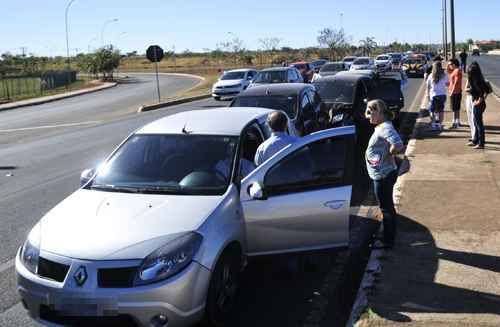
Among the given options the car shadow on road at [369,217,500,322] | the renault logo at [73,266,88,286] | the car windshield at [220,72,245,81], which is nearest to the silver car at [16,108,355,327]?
the renault logo at [73,266,88,286]

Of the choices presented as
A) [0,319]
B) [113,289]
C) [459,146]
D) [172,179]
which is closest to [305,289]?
[172,179]

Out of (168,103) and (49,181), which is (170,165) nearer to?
(49,181)

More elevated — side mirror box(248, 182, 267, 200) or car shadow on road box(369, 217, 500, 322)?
side mirror box(248, 182, 267, 200)

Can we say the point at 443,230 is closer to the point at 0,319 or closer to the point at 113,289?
the point at 113,289

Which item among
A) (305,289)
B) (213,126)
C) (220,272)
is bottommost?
(305,289)

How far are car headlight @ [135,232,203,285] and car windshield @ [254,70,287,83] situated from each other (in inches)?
792

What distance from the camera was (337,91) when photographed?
14055mm

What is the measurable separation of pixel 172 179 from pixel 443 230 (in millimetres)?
3273

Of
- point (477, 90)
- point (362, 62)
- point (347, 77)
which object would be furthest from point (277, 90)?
point (362, 62)

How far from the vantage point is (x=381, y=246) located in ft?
20.3

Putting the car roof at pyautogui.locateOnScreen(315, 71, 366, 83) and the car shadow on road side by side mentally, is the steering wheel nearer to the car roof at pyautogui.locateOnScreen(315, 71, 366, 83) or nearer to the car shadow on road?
the car shadow on road

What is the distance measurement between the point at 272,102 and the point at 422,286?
19.3 feet

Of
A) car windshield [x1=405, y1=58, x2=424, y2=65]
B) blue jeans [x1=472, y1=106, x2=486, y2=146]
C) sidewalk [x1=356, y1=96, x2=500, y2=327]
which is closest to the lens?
sidewalk [x1=356, y1=96, x2=500, y2=327]

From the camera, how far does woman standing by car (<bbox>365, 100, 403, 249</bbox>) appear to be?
596 cm
